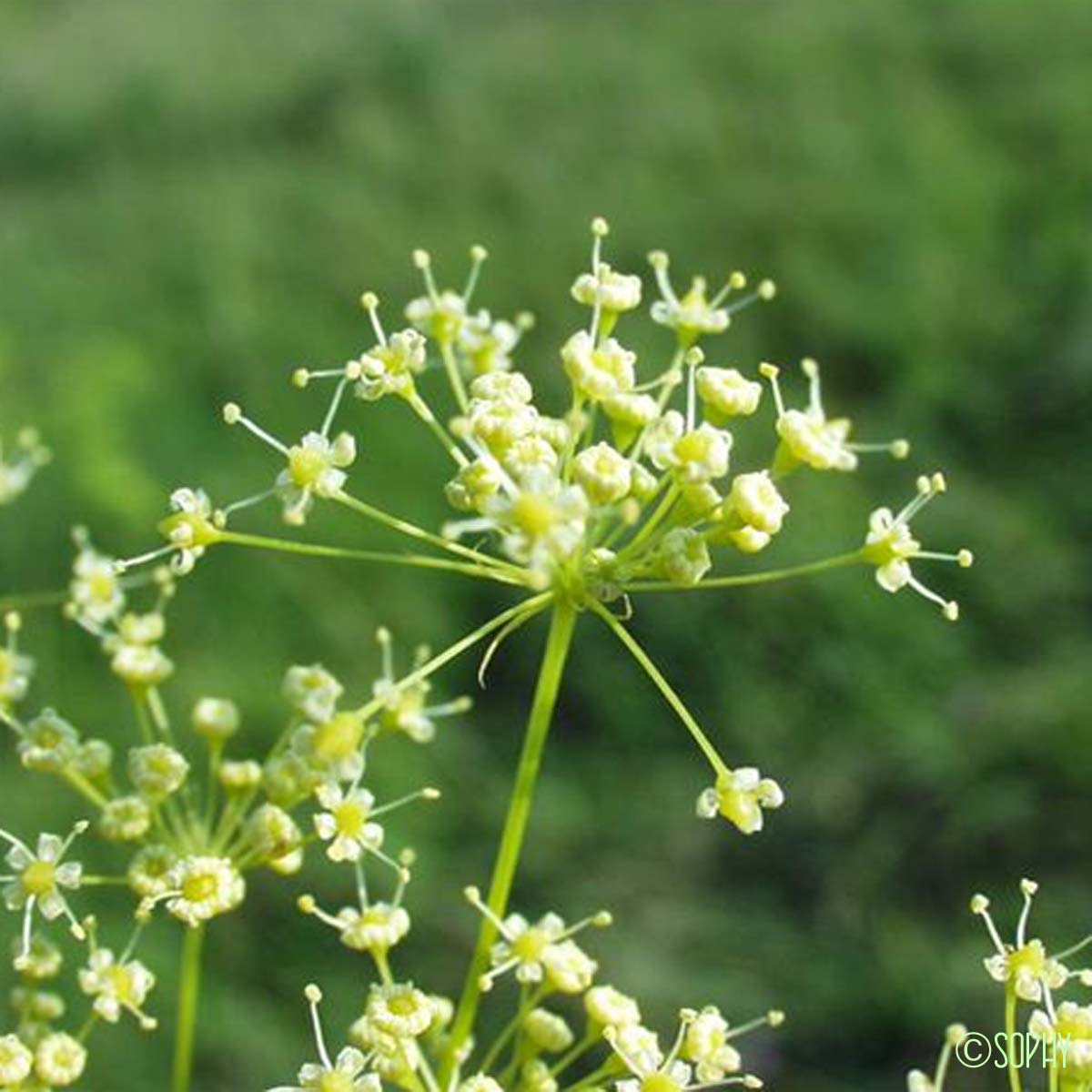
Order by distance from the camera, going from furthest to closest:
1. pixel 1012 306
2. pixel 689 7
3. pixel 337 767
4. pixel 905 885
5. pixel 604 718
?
pixel 689 7 → pixel 1012 306 → pixel 604 718 → pixel 905 885 → pixel 337 767

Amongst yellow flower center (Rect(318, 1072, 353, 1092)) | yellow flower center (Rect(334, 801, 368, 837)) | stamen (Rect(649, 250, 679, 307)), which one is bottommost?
yellow flower center (Rect(318, 1072, 353, 1092))

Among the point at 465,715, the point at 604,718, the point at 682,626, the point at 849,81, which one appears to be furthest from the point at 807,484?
the point at 849,81

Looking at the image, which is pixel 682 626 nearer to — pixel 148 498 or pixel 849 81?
pixel 148 498

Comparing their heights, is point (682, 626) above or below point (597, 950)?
above

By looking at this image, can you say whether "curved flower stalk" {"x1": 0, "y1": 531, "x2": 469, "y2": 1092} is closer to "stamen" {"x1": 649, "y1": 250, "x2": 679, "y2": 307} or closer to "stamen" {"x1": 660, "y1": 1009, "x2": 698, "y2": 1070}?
"stamen" {"x1": 660, "y1": 1009, "x2": 698, "y2": 1070}

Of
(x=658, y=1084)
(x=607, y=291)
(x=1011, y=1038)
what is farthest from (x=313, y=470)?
(x=1011, y=1038)

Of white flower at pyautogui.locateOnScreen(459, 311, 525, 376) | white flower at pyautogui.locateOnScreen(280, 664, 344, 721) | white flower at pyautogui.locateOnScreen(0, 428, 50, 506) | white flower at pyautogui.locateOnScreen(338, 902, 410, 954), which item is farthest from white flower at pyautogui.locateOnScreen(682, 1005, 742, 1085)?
white flower at pyautogui.locateOnScreen(0, 428, 50, 506)

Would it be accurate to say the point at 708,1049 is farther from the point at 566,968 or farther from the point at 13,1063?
the point at 13,1063
